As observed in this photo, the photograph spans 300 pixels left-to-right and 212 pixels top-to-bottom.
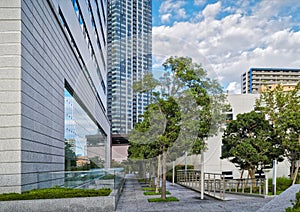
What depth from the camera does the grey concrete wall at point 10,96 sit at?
10.8 meters

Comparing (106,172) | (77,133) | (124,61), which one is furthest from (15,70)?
(77,133)

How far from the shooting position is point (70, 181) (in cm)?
1327

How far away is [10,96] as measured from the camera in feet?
36.0

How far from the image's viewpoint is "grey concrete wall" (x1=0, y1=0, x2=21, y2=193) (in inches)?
426

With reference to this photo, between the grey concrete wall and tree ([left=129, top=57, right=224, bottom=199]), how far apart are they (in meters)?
4.87

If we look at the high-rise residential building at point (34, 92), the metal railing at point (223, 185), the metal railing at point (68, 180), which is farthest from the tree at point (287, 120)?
the high-rise residential building at point (34, 92)

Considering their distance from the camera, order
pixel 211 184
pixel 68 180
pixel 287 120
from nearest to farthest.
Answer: pixel 68 180
pixel 211 184
pixel 287 120

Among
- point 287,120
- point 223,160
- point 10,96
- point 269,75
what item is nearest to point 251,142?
point 287,120

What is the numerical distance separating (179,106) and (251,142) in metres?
7.06

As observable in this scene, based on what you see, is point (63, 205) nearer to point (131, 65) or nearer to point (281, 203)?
point (131, 65)

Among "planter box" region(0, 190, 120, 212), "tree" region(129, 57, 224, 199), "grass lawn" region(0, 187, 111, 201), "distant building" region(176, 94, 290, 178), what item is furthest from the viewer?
"distant building" region(176, 94, 290, 178)

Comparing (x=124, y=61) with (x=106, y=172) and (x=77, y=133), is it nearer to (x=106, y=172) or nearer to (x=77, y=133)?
(x=106, y=172)

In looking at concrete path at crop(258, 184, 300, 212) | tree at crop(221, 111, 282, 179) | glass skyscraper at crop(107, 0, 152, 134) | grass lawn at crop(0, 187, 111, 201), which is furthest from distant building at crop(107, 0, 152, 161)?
tree at crop(221, 111, 282, 179)

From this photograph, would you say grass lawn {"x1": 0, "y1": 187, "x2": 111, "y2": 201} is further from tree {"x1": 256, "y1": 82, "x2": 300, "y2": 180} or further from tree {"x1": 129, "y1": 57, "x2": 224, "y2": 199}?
tree {"x1": 256, "y1": 82, "x2": 300, "y2": 180}
